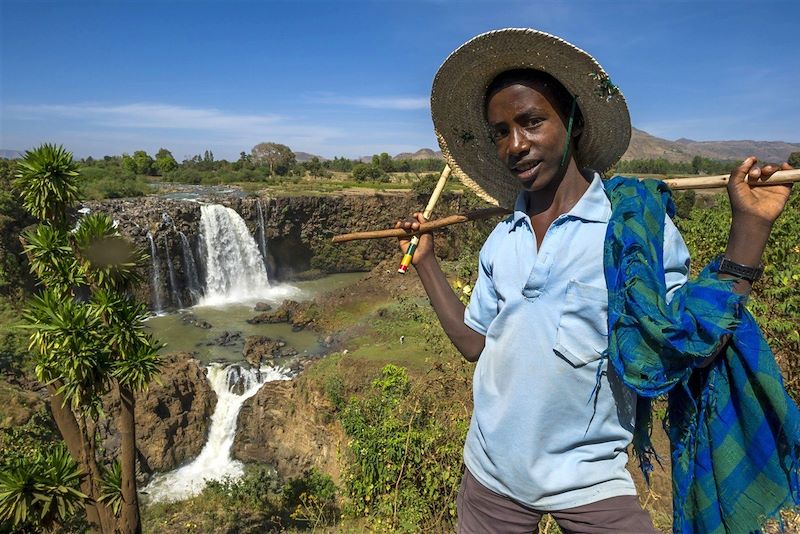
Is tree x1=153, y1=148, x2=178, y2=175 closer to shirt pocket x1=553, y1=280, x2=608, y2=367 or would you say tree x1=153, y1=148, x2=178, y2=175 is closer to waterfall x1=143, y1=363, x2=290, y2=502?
waterfall x1=143, y1=363, x2=290, y2=502

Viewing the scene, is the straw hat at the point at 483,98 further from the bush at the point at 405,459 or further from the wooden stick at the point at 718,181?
the bush at the point at 405,459

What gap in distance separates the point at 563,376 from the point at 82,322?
5329 millimetres

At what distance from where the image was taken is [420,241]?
6.10 ft

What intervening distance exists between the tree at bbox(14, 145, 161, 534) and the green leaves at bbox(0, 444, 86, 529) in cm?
16

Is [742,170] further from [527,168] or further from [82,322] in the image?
[82,322]

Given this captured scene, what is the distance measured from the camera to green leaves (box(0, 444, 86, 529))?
4668mm

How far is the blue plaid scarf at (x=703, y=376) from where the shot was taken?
3.43 feet

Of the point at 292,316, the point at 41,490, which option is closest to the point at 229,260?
the point at 292,316

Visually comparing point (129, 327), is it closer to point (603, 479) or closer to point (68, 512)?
point (68, 512)

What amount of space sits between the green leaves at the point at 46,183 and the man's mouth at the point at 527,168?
534 centimetres

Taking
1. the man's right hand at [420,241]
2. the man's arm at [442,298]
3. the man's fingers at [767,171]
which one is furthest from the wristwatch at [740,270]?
the man's right hand at [420,241]

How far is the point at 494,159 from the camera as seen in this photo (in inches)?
73.8

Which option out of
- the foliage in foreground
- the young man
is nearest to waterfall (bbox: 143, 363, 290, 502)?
the foliage in foreground

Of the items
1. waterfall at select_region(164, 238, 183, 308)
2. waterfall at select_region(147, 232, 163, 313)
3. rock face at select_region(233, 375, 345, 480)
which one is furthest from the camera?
waterfall at select_region(164, 238, 183, 308)
